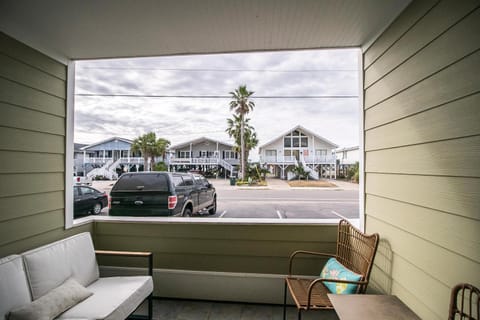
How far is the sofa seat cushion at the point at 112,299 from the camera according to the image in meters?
1.53

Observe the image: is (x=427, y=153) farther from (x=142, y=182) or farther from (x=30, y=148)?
(x=142, y=182)

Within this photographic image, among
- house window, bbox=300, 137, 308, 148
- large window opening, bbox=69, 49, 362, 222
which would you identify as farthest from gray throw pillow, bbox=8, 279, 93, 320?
house window, bbox=300, 137, 308, 148

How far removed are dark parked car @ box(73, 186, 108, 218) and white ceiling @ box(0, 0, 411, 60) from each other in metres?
3.37

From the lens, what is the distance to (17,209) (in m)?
1.83

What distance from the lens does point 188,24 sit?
1.81m

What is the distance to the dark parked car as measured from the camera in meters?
4.70

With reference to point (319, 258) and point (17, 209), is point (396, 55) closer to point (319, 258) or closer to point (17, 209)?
point (319, 258)

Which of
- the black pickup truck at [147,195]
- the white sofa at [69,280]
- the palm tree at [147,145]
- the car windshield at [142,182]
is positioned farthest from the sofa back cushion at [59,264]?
the palm tree at [147,145]

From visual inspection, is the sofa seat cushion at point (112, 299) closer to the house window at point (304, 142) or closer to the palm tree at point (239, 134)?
the palm tree at point (239, 134)

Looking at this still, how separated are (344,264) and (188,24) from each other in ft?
7.95

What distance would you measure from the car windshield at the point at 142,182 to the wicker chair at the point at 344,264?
2.21 metres

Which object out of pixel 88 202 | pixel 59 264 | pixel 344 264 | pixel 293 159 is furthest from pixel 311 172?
pixel 59 264

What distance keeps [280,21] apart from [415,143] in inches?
50.6

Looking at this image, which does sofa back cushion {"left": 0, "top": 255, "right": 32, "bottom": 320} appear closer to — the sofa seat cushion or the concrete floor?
the sofa seat cushion
